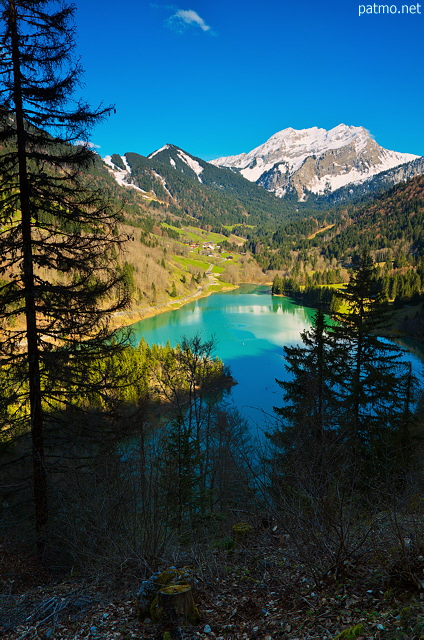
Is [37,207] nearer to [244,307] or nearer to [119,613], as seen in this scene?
[119,613]

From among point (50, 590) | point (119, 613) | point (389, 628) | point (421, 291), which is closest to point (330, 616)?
point (389, 628)

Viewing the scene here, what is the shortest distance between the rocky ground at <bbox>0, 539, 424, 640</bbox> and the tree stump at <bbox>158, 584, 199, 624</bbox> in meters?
0.09

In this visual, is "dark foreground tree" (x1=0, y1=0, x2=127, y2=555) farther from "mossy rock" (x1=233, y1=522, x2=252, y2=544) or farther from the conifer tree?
the conifer tree

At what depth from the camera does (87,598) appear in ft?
16.6

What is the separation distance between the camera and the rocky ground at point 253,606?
3734 mm

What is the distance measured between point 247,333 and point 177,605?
63181 mm

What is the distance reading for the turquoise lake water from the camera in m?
37.1

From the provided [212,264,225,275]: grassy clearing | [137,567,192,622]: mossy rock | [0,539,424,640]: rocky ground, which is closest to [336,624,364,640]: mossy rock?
[0,539,424,640]: rocky ground

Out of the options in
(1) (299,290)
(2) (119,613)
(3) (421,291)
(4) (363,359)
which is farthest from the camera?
(1) (299,290)

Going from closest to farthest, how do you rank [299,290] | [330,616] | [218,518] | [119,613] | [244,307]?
[330,616]
[119,613]
[218,518]
[244,307]
[299,290]

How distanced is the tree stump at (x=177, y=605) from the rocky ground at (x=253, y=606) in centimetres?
9

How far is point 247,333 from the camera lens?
6706 cm

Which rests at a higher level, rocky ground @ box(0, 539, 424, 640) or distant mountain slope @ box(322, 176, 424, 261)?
distant mountain slope @ box(322, 176, 424, 261)

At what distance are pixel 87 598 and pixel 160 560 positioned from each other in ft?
3.75
